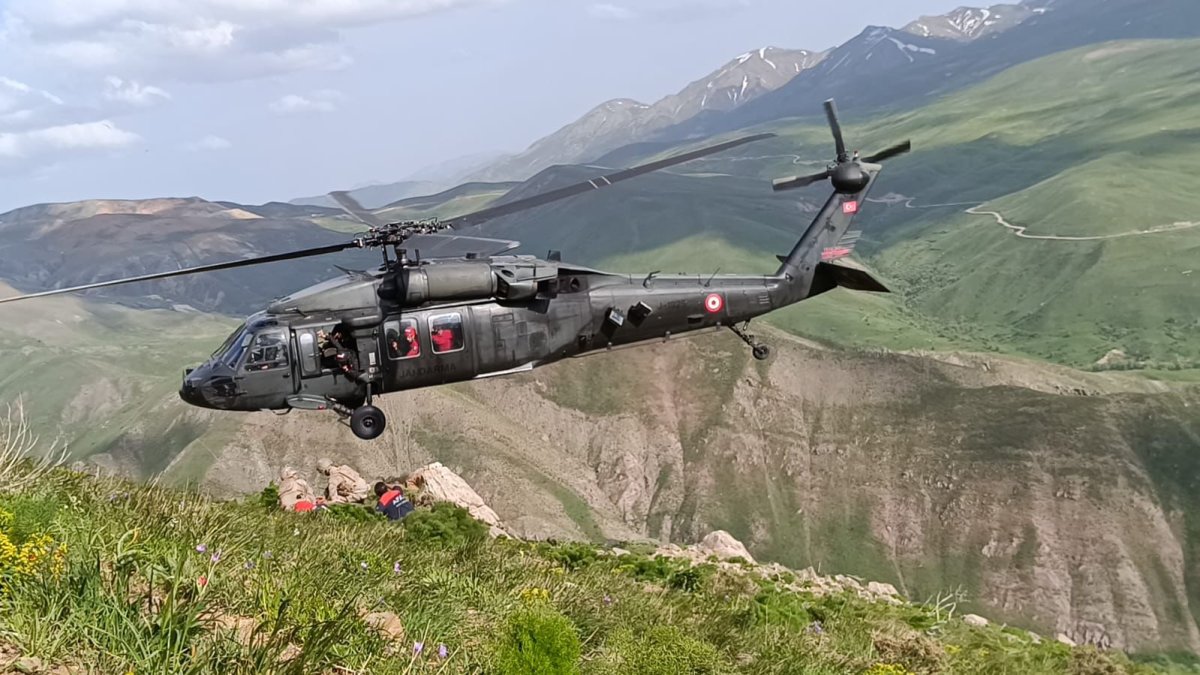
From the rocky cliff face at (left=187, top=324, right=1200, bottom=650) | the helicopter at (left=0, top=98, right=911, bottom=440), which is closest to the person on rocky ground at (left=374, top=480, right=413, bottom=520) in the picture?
the helicopter at (left=0, top=98, right=911, bottom=440)

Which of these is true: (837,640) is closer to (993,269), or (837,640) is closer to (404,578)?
(404,578)

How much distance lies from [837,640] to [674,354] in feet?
440

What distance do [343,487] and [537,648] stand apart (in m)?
33.6

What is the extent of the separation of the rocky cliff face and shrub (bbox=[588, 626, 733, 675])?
76.4 meters

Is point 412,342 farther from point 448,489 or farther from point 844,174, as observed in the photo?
point 448,489

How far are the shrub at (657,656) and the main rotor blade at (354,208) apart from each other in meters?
12.5

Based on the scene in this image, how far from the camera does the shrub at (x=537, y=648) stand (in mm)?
5098

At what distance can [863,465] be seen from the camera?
115 m

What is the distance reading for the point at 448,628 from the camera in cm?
592

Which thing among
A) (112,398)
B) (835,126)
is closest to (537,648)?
(835,126)

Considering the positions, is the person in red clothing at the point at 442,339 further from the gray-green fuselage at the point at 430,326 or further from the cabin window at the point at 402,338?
the cabin window at the point at 402,338

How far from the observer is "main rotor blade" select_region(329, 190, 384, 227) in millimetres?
16673

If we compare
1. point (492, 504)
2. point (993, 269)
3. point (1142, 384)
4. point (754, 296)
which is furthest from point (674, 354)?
point (754, 296)

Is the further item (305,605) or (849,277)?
(849,277)
